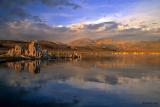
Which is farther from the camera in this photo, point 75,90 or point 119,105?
point 75,90

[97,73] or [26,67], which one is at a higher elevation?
[26,67]

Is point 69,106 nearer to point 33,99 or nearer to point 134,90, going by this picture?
point 33,99

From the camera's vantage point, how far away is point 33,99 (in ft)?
51.3

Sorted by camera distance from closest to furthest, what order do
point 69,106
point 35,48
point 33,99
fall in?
point 69,106
point 33,99
point 35,48

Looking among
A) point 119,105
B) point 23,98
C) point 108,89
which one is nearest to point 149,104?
point 119,105

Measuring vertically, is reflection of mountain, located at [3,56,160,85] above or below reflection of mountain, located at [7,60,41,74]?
below

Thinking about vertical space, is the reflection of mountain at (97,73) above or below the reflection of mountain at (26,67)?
below

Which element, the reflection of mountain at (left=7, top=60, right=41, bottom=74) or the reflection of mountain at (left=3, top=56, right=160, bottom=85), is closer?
the reflection of mountain at (left=3, top=56, right=160, bottom=85)

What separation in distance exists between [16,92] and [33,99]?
2741 millimetres

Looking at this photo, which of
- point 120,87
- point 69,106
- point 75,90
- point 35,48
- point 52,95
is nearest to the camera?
point 69,106

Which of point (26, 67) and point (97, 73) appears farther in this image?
point (26, 67)

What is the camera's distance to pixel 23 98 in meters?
15.9

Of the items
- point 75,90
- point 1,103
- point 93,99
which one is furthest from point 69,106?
point 75,90

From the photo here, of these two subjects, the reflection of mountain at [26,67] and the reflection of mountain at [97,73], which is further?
the reflection of mountain at [26,67]
